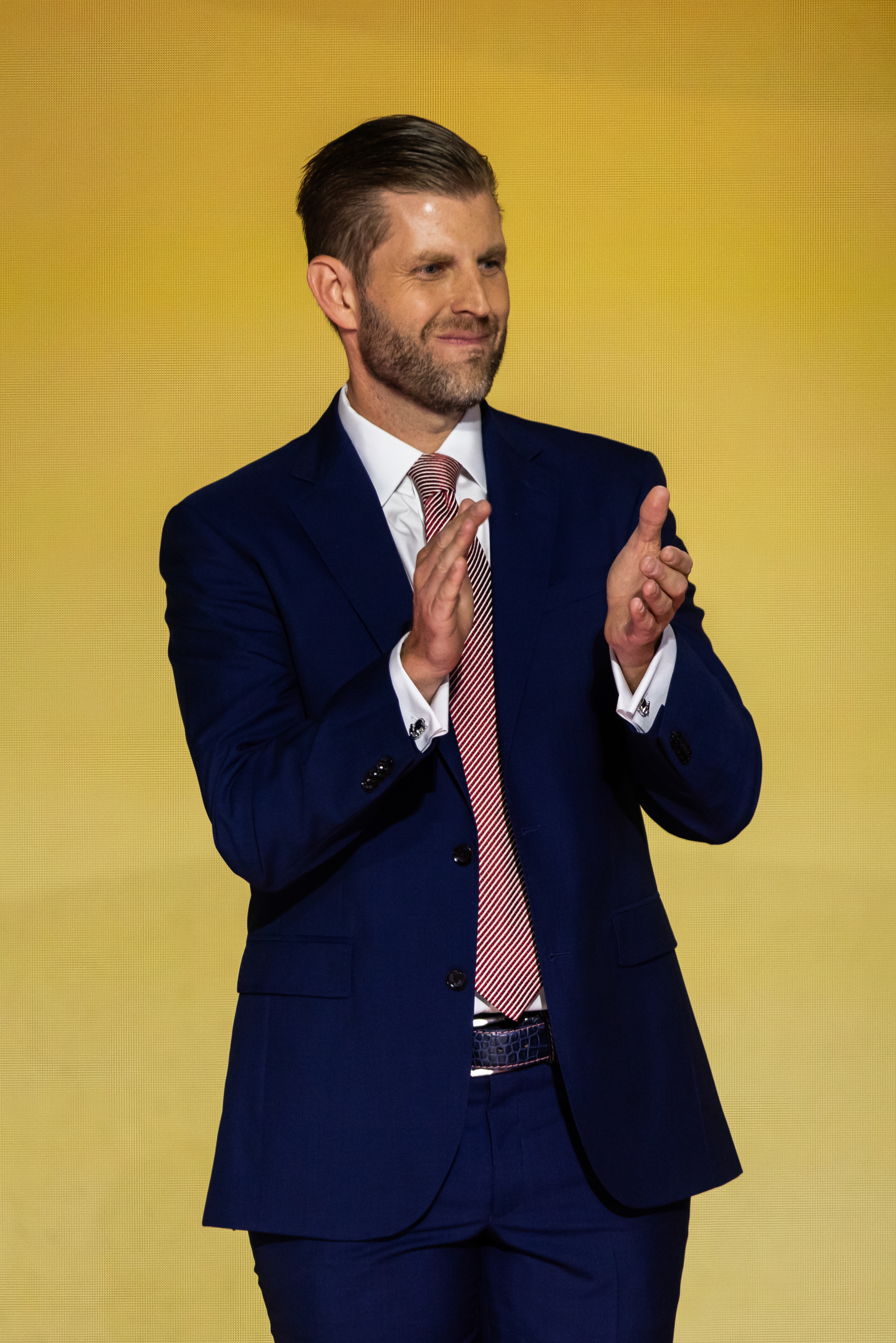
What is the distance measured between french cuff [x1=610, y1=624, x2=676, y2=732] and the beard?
1.16 ft

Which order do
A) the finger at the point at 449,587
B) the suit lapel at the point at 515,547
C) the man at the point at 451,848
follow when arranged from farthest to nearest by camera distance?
the suit lapel at the point at 515,547, the man at the point at 451,848, the finger at the point at 449,587

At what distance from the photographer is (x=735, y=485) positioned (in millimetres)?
3438

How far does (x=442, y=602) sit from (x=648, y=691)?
0.23 m

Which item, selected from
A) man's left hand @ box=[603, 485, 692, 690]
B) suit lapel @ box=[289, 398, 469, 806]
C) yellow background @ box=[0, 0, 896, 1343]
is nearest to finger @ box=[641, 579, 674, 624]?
man's left hand @ box=[603, 485, 692, 690]

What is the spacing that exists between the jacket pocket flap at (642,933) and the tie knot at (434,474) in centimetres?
48

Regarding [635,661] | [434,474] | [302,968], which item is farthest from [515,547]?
[302,968]

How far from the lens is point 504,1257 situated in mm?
1705

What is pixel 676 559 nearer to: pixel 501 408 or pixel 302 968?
pixel 302 968

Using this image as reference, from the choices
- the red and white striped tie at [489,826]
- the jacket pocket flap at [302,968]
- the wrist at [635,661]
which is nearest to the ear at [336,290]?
the red and white striped tie at [489,826]

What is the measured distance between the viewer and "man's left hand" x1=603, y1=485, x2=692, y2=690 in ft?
5.10

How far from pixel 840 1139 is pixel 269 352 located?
76.4 inches

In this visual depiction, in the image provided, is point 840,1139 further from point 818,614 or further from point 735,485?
point 735,485

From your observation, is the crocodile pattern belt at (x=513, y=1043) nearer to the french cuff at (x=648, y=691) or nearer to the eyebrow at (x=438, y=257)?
the french cuff at (x=648, y=691)

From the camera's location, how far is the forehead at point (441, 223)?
5.96ft
